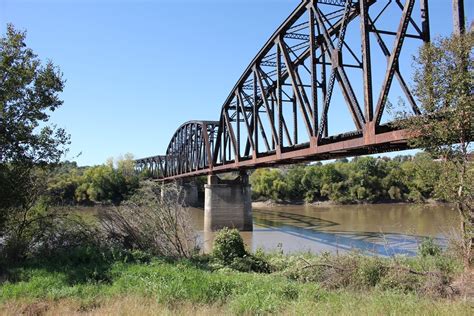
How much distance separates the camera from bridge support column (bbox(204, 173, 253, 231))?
47.0 meters

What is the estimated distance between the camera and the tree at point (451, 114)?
888cm

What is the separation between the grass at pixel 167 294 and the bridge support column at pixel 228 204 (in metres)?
34.8

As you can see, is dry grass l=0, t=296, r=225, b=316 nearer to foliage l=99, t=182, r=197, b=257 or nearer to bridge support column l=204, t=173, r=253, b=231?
foliage l=99, t=182, r=197, b=257

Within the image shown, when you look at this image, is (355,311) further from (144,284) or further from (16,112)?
(16,112)

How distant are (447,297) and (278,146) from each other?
20.4m

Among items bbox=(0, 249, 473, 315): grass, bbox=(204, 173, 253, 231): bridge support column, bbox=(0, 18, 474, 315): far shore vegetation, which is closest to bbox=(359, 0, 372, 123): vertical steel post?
bbox=(0, 18, 474, 315): far shore vegetation

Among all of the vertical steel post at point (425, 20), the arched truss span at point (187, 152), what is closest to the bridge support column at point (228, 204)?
the arched truss span at point (187, 152)

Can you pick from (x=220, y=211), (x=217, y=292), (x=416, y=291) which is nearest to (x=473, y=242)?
(x=416, y=291)

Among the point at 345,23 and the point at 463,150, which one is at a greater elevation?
the point at 345,23

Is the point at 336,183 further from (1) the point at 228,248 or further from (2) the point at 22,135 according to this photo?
(2) the point at 22,135

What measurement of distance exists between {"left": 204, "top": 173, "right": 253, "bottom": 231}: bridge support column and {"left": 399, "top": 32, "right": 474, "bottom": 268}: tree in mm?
37029

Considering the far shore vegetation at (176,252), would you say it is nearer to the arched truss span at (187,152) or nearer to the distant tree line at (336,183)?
the arched truss span at (187,152)

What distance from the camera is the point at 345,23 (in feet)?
60.4

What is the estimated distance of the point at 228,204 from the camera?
48.4 m
